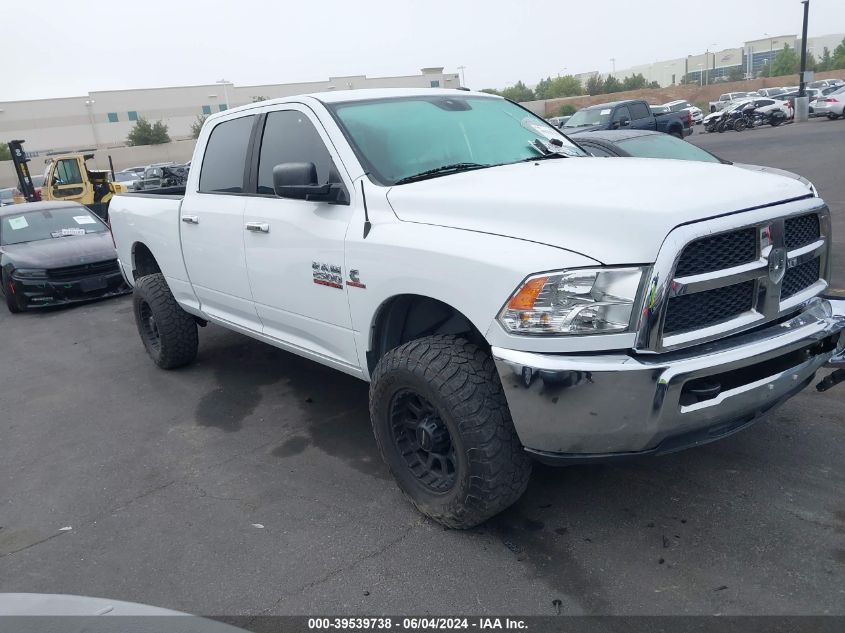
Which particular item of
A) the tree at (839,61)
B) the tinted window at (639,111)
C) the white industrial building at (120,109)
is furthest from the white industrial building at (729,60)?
the tinted window at (639,111)

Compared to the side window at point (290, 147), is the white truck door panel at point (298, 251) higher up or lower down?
lower down

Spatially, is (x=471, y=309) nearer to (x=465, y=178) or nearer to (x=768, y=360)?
(x=465, y=178)

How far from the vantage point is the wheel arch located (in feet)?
11.0

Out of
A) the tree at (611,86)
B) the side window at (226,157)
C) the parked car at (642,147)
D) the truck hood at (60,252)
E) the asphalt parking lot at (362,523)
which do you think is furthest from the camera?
the tree at (611,86)

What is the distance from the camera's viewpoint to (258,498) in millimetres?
3799

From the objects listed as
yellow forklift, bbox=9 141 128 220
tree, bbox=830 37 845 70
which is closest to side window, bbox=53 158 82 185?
yellow forklift, bbox=9 141 128 220

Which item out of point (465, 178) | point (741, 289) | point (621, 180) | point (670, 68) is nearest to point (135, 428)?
point (465, 178)

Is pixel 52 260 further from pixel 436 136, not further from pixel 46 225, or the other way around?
pixel 436 136

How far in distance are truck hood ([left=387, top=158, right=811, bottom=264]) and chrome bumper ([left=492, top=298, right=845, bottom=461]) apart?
423mm

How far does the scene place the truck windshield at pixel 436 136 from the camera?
12.3ft

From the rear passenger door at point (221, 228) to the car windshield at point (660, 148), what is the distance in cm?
446

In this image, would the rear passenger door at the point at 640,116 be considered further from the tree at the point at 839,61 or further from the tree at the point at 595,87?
the tree at the point at 839,61

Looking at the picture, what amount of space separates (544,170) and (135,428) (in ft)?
11.1

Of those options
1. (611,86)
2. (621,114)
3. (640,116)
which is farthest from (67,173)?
(611,86)
